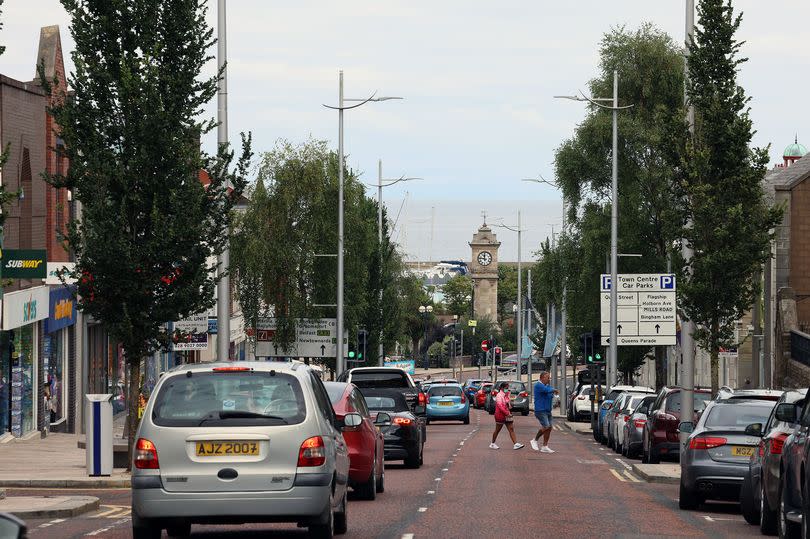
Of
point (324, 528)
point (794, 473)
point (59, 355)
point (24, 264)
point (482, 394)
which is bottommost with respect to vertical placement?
point (482, 394)

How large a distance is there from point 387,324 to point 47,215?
3307 cm

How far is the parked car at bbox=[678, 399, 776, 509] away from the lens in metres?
19.7

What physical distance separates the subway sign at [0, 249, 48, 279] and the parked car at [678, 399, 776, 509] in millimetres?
15971

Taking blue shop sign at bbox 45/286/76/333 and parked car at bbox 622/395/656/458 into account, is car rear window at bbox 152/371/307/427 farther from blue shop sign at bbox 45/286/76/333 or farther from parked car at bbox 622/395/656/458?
blue shop sign at bbox 45/286/76/333

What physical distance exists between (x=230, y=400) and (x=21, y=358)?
84.9 feet

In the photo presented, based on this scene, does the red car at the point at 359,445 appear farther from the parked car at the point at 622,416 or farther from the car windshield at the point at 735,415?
the parked car at the point at 622,416

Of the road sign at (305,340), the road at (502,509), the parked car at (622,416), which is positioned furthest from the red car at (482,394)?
the road at (502,509)

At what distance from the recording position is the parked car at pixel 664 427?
97.1ft

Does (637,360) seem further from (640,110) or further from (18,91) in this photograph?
(18,91)

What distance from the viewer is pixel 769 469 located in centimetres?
1612

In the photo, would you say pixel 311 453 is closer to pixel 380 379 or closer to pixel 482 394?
pixel 380 379

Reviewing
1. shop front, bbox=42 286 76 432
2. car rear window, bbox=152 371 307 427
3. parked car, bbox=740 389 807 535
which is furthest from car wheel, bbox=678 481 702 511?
shop front, bbox=42 286 76 432

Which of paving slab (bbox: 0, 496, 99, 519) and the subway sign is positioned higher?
the subway sign

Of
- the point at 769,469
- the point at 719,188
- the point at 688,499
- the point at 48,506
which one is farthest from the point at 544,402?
the point at 769,469
